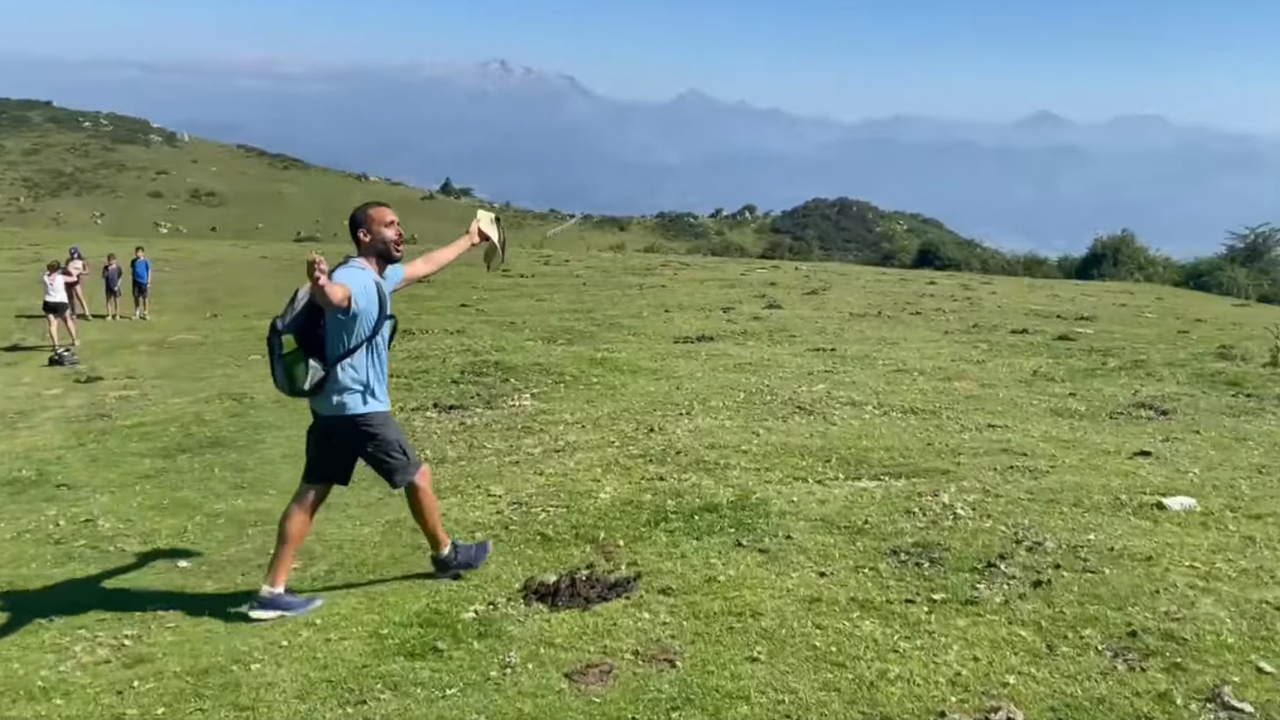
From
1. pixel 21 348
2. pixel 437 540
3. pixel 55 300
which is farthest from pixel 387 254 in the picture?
pixel 21 348

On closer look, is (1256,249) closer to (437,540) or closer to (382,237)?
(437,540)

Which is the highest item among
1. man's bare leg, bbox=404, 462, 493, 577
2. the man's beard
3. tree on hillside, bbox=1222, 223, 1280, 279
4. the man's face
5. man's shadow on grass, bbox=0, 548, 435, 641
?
tree on hillside, bbox=1222, 223, 1280, 279

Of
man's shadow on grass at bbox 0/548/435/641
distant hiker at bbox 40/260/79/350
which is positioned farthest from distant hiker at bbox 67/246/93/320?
man's shadow on grass at bbox 0/548/435/641

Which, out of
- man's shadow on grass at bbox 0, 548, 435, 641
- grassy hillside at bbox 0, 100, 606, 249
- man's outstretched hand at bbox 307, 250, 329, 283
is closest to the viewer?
man's outstretched hand at bbox 307, 250, 329, 283

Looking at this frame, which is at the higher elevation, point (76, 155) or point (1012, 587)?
point (76, 155)

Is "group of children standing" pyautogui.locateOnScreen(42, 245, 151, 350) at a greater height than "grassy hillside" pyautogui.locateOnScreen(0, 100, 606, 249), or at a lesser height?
lesser

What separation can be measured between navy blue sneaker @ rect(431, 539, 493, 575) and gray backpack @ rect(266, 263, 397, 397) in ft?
6.14

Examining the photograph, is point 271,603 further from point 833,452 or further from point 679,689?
point 833,452

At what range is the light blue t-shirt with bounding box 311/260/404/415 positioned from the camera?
8.02m

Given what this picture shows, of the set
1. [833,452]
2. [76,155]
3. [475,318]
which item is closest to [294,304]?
[833,452]

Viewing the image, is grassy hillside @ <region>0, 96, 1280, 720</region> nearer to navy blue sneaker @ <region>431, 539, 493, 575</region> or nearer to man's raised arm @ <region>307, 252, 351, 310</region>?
navy blue sneaker @ <region>431, 539, 493, 575</region>

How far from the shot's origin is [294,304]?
8039 mm

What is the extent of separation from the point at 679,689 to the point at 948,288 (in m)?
32.5

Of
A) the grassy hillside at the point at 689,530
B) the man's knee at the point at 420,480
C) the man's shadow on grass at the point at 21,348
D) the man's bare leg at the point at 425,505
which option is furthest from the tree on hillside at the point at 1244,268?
the man's knee at the point at 420,480
